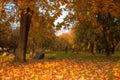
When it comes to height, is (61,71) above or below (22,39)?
below

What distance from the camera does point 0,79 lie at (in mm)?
11609

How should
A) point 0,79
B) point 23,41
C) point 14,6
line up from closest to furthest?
1. point 0,79
2. point 14,6
3. point 23,41

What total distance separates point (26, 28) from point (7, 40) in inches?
2068

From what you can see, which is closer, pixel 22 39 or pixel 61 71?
pixel 61 71

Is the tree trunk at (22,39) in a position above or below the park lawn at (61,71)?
above

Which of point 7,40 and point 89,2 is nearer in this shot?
point 89,2

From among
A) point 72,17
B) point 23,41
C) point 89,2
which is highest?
point 89,2

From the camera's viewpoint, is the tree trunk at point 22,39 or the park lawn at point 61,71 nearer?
the park lawn at point 61,71

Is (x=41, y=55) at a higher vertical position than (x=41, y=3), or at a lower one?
lower

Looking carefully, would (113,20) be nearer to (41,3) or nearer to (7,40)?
(41,3)

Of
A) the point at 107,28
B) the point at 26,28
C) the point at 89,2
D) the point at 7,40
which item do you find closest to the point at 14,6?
the point at 26,28

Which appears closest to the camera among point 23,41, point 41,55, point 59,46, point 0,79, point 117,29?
point 0,79

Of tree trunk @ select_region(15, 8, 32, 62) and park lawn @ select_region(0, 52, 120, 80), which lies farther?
tree trunk @ select_region(15, 8, 32, 62)

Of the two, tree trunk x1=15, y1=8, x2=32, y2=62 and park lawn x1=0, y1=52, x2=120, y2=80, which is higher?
tree trunk x1=15, y1=8, x2=32, y2=62
